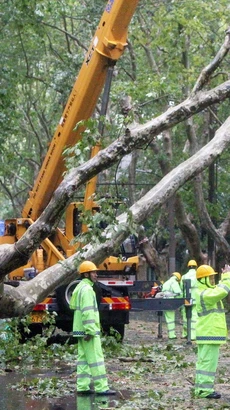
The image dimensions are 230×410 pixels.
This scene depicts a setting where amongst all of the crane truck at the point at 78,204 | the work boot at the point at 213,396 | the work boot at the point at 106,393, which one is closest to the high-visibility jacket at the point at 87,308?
the work boot at the point at 106,393

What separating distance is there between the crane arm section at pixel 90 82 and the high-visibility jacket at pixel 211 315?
4820 millimetres

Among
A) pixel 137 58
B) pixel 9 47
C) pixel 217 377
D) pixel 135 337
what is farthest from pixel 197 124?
pixel 217 377

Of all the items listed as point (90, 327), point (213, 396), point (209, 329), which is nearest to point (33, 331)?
point (90, 327)

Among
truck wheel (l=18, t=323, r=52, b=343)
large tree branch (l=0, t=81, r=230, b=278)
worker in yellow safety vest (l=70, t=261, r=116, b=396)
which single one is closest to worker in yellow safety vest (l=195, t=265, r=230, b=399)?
worker in yellow safety vest (l=70, t=261, r=116, b=396)

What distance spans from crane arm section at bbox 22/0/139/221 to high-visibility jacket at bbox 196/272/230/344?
4820 millimetres

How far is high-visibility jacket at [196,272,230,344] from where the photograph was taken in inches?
447

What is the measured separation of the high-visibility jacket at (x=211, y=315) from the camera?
11.4 meters

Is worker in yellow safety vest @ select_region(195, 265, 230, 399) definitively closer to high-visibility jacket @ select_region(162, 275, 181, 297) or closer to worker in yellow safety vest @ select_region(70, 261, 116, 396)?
worker in yellow safety vest @ select_region(70, 261, 116, 396)

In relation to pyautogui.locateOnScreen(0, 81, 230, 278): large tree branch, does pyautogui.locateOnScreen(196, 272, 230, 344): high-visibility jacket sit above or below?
below

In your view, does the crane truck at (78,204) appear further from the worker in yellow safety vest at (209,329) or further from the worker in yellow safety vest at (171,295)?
the worker in yellow safety vest at (209,329)

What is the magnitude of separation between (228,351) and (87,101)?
5612 mm

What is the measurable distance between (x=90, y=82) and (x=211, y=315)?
551 centimetres

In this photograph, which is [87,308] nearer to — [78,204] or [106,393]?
[106,393]

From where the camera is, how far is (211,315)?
11422 millimetres
